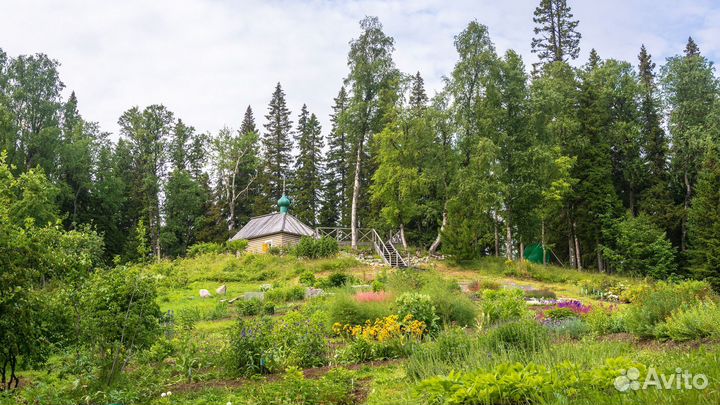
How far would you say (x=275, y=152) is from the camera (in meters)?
44.7

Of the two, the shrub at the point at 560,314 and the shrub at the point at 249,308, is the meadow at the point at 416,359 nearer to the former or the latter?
the shrub at the point at 560,314

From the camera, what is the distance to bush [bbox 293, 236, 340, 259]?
24.6m

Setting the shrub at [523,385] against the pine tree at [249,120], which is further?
the pine tree at [249,120]

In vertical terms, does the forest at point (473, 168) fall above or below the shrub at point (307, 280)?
above

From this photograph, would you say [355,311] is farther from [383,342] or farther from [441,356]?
[441,356]

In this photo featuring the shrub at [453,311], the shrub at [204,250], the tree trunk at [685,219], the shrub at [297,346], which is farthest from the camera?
the shrub at [204,250]

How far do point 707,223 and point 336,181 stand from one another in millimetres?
26118

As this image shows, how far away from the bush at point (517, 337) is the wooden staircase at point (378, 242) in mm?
17454

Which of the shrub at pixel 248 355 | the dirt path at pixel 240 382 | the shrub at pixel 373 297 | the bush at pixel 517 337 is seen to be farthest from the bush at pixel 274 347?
the shrub at pixel 373 297

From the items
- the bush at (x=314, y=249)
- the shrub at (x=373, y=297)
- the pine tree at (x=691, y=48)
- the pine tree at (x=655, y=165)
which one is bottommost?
the shrub at (x=373, y=297)

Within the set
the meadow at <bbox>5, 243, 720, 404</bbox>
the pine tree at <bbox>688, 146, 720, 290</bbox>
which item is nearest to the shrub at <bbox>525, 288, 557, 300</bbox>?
the meadow at <bbox>5, 243, 720, 404</bbox>

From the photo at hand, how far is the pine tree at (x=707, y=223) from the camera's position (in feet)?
76.9

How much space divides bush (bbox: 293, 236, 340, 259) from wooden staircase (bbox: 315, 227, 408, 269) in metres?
1.77

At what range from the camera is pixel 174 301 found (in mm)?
15531
